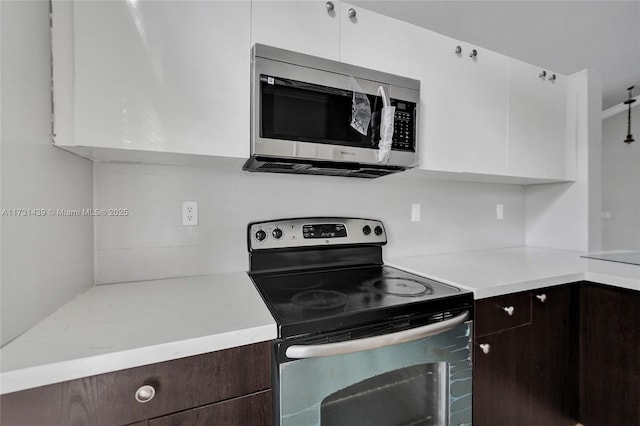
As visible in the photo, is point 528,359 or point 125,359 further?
point 528,359

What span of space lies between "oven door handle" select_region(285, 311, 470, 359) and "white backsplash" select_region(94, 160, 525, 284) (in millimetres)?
689

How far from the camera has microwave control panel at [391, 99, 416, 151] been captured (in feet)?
4.22

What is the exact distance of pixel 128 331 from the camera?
76 cm

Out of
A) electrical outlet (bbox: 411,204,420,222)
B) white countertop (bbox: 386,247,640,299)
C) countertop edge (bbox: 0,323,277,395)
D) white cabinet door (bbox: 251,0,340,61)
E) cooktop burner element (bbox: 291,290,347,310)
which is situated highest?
white cabinet door (bbox: 251,0,340,61)

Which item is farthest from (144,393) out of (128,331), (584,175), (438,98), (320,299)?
(584,175)

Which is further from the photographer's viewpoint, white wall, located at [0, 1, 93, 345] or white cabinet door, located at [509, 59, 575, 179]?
white cabinet door, located at [509, 59, 575, 179]

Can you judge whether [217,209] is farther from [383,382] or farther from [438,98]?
[438,98]

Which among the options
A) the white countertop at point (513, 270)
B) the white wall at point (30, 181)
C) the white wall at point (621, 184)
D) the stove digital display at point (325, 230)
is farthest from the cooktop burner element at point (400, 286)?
the white wall at point (621, 184)

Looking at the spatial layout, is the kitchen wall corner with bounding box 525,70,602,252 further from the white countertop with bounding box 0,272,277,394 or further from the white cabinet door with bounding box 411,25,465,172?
the white countertop with bounding box 0,272,277,394

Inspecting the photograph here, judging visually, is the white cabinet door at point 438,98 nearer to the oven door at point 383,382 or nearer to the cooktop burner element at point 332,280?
the cooktop burner element at point 332,280

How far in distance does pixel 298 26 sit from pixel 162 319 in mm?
1198

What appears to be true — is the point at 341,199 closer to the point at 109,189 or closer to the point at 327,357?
the point at 327,357

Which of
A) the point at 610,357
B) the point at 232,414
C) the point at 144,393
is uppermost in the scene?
the point at 144,393

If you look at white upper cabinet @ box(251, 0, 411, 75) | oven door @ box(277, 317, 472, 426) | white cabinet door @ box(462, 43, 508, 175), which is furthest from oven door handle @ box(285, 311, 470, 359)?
white upper cabinet @ box(251, 0, 411, 75)
